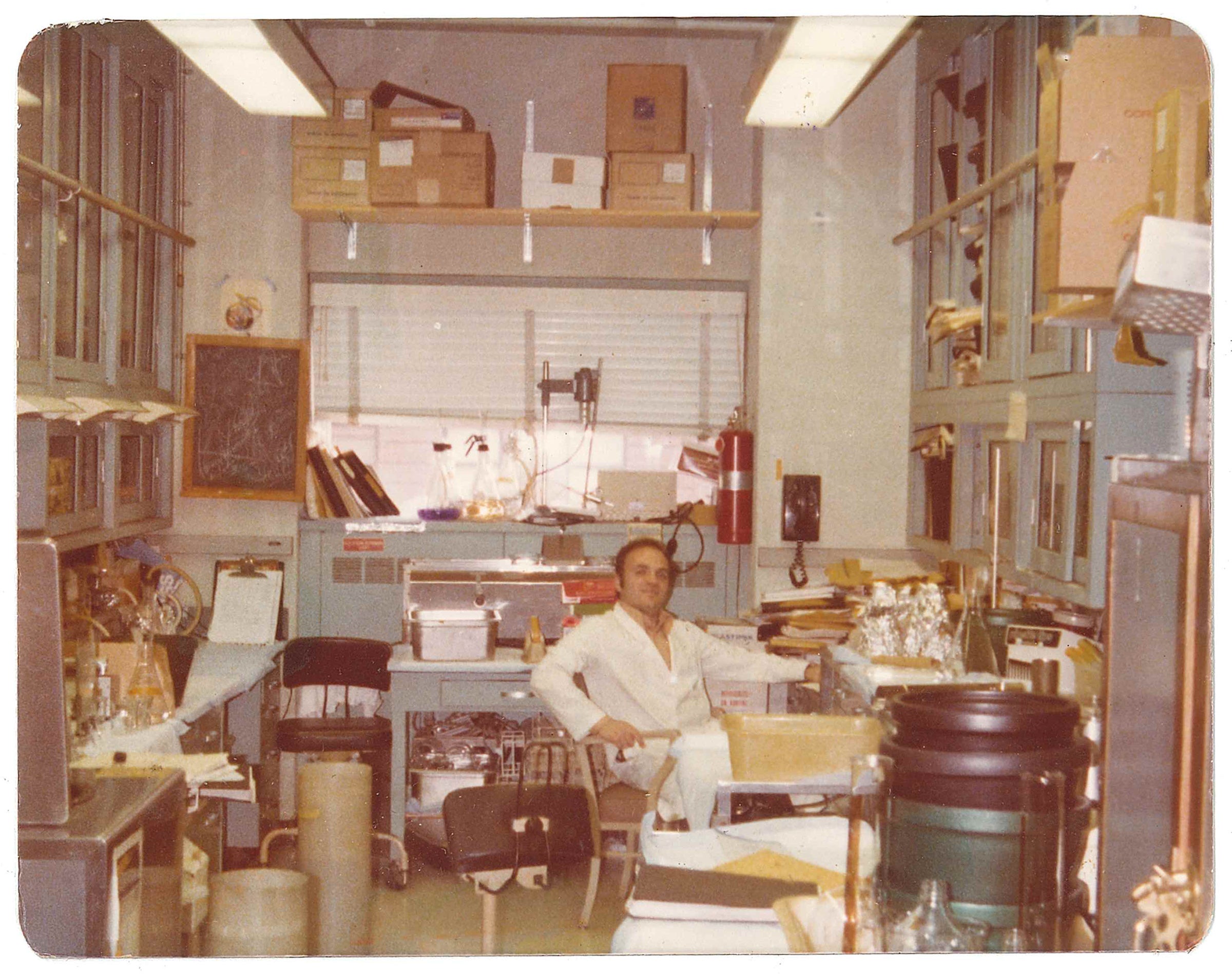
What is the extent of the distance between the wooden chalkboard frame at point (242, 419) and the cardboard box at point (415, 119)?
3.05 feet

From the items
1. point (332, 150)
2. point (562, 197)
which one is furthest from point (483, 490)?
point (332, 150)

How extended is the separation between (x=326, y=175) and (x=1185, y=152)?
3.66 metres

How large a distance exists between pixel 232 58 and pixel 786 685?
2.90m

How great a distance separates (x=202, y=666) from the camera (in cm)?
421

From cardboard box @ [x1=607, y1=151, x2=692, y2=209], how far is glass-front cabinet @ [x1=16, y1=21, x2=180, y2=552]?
5.67ft

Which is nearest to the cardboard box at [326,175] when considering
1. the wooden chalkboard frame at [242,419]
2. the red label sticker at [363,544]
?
the wooden chalkboard frame at [242,419]

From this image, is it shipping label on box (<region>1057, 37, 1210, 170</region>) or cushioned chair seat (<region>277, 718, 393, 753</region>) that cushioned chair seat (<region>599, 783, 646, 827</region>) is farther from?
shipping label on box (<region>1057, 37, 1210, 170</region>)

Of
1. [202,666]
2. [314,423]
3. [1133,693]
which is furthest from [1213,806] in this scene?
[314,423]

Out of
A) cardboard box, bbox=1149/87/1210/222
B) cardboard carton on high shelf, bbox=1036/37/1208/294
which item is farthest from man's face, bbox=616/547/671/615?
cardboard box, bbox=1149/87/1210/222

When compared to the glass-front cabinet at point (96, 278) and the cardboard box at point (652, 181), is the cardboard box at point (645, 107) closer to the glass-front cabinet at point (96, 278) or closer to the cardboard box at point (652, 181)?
the cardboard box at point (652, 181)

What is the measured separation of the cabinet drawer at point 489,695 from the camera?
4.45 meters

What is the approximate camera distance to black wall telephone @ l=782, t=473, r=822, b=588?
16.0 feet

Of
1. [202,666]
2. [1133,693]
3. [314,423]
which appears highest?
[314,423]

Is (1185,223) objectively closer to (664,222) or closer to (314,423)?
(664,222)
